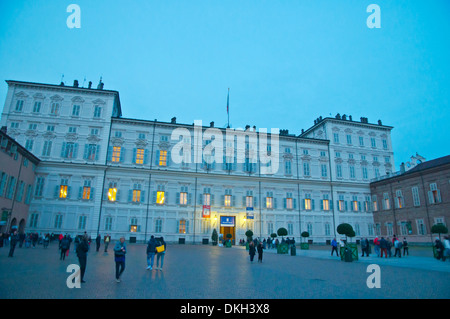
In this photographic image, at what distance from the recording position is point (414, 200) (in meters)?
38.4

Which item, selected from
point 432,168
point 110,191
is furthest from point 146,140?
point 432,168

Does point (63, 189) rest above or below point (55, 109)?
below

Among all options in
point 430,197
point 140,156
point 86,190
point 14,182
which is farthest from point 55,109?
point 430,197

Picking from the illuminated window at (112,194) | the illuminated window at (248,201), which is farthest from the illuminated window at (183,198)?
the illuminated window at (248,201)

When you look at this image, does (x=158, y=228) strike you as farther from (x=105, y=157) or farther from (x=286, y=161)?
(x=286, y=161)

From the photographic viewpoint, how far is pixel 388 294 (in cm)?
873

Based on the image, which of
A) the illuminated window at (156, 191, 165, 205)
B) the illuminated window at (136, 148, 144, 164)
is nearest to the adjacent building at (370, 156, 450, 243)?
the illuminated window at (156, 191, 165, 205)

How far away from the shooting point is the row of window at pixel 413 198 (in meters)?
35.5

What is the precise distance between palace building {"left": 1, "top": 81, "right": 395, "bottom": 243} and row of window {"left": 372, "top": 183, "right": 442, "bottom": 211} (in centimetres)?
264

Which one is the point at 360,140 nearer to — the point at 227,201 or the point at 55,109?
the point at 227,201

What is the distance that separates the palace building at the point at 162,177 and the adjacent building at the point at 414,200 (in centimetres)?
241

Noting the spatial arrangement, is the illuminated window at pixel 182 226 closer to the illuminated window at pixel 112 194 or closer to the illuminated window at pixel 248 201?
the illuminated window at pixel 112 194

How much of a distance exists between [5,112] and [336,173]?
46.8m

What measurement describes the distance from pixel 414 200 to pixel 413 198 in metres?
0.32
